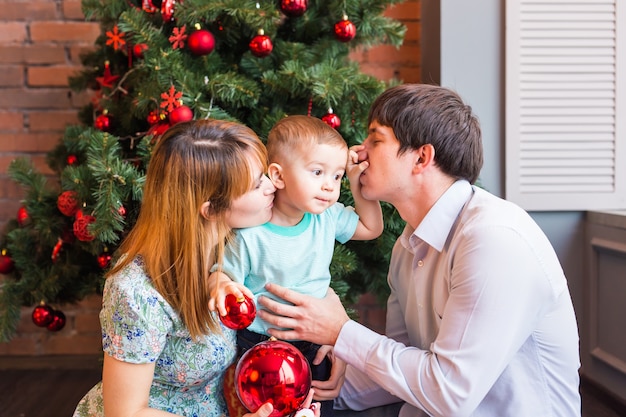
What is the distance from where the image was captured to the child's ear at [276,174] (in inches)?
48.6

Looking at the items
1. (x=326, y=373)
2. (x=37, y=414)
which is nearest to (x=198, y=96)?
(x=326, y=373)

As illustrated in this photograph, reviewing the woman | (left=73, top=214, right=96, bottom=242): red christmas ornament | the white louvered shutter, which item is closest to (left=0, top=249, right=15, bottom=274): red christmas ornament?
(left=73, top=214, right=96, bottom=242): red christmas ornament

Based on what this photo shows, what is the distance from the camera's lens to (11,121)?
264 cm

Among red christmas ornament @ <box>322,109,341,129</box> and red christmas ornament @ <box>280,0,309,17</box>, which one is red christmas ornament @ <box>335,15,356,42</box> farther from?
red christmas ornament @ <box>322,109,341,129</box>

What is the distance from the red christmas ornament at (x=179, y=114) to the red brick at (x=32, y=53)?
1.27 meters

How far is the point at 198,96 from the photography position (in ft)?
5.46

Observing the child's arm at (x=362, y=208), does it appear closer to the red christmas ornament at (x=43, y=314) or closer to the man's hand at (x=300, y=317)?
the man's hand at (x=300, y=317)

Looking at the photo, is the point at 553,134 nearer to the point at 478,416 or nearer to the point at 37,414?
the point at 478,416

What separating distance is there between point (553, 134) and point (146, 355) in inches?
70.1

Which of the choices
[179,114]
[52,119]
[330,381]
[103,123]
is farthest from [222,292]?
[52,119]

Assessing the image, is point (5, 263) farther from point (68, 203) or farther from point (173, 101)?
point (173, 101)

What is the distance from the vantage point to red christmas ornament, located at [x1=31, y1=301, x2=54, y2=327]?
204 centimetres

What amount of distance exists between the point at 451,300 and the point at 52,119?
2083 millimetres

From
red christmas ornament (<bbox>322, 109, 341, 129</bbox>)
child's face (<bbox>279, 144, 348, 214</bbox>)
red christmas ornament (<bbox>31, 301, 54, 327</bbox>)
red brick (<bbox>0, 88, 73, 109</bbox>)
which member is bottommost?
red christmas ornament (<bbox>31, 301, 54, 327</bbox>)
